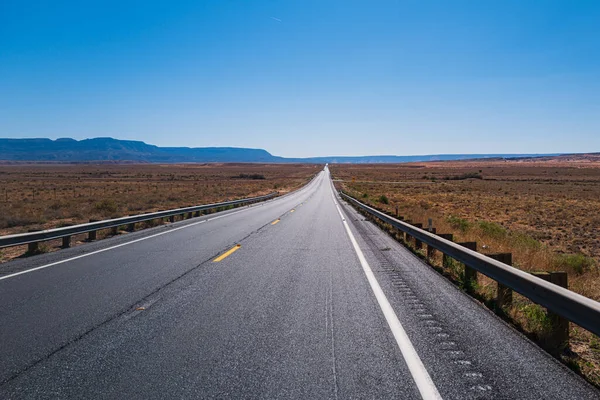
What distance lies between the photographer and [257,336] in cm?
526

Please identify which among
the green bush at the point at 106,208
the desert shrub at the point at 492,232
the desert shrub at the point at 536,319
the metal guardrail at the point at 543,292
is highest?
the metal guardrail at the point at 543,292

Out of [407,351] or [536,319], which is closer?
[407,351]

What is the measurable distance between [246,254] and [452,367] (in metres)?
7.56

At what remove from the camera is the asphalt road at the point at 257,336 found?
157 inches

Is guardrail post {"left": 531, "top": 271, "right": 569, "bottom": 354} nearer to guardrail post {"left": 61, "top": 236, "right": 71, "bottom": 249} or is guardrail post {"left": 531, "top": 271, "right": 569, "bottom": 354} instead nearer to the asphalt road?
the asphalt road

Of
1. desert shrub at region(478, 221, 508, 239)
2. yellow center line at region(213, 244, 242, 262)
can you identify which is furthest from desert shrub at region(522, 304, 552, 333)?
desert shrub at region(478, 221, 508, 239)

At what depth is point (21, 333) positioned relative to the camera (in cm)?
536

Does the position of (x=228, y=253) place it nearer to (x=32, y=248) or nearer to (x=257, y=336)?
(x=32, y=248)

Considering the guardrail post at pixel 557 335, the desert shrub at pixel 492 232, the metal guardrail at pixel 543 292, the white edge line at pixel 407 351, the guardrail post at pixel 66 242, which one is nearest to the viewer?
the white edge line at pixel 407 351

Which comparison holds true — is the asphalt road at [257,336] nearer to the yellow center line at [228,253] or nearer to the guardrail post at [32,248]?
the yellow center line at [228,253]

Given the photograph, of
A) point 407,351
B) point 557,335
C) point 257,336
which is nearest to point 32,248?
point 257,336

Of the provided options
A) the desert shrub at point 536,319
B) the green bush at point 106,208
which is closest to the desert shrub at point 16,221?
the green bush at point 106,208

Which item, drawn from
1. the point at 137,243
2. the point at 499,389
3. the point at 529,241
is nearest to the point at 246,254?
the point at 137,243

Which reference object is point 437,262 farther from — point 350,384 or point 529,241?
point 350,384
